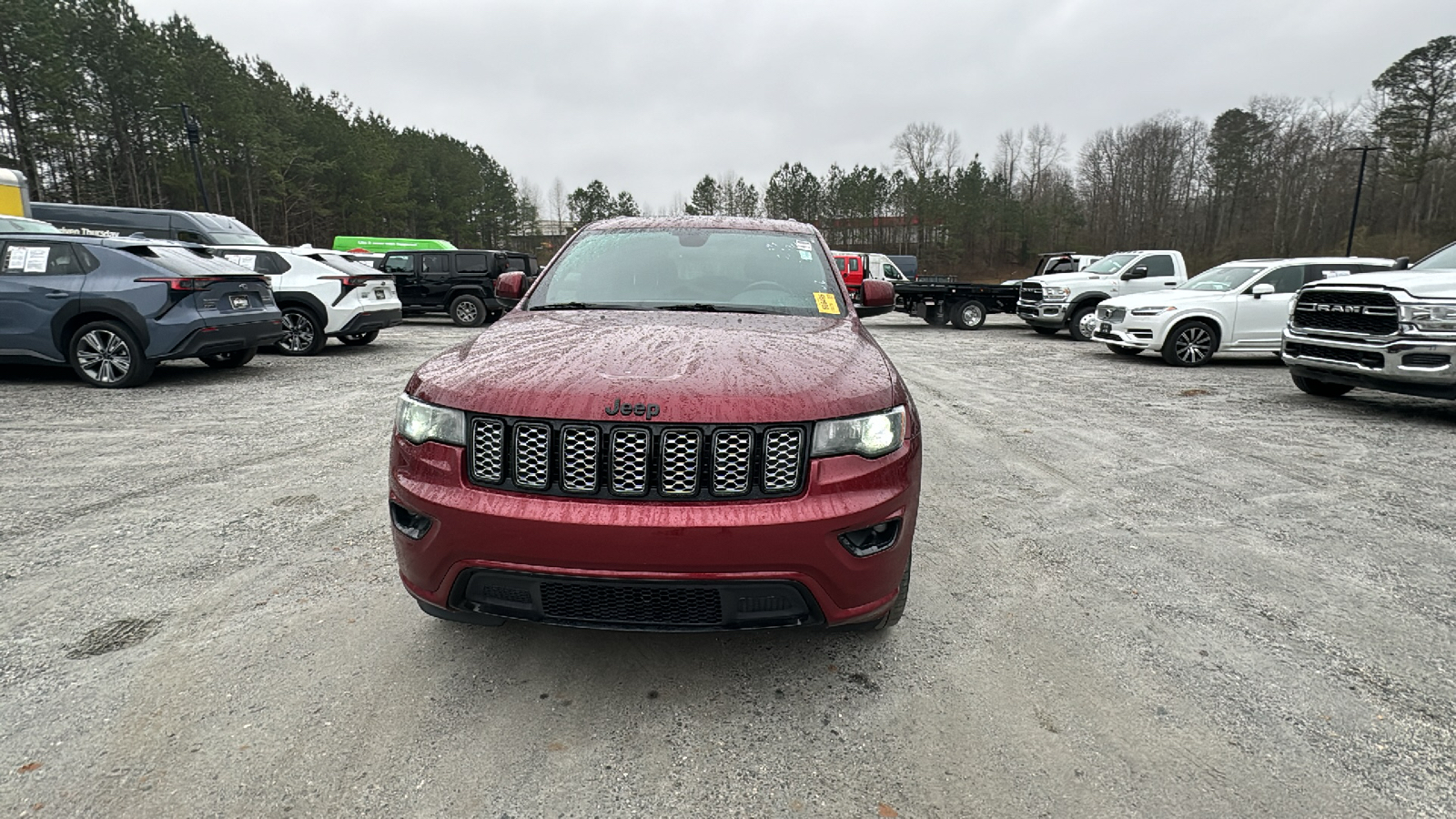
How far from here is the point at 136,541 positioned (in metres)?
3.42

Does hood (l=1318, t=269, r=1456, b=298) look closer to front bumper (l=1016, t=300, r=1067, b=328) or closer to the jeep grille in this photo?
the jeep grille

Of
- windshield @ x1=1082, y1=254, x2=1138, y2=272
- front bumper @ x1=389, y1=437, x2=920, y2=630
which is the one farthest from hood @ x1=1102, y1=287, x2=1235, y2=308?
front bumper @ x1=389, y1=437, x2=920, y2=630

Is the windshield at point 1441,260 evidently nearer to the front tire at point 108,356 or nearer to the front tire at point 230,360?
the front tire at point 108,356

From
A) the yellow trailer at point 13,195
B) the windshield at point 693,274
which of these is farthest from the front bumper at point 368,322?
the yellow trailer at point 13,195

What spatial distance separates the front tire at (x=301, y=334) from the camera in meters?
10.4

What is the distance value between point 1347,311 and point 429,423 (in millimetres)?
8498

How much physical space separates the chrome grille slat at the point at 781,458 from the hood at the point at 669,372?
45 millimetres

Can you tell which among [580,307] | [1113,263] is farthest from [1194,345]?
[580,307]

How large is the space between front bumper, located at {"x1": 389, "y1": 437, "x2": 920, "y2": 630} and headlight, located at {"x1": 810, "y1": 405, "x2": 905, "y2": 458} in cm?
3

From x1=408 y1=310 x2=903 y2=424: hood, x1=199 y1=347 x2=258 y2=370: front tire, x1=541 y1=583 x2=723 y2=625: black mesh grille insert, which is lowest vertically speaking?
x1=199 y1=347 x2=258 y2=370: front tire

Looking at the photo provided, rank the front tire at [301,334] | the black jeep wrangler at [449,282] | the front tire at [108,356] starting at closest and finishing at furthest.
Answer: the front tire at [108,356] < the front tire at [301,334] < the black jeep wrangler at [449,282]

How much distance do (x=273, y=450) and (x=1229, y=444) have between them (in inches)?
297

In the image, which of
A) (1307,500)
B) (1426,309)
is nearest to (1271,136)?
(1426,309)

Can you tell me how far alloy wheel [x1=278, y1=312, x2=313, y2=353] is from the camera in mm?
10398
